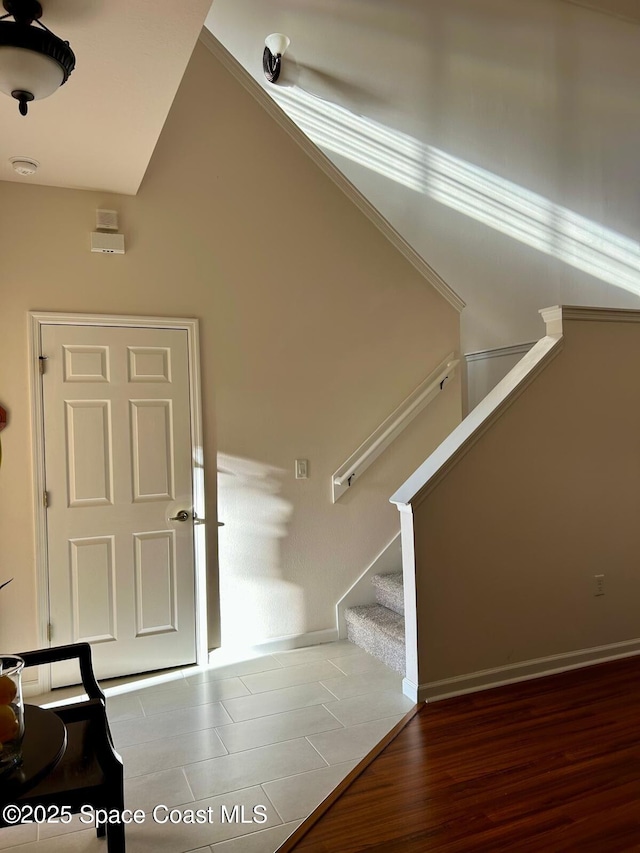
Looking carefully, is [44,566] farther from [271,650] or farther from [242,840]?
[242,840]

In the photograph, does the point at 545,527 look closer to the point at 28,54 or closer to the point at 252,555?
the point at 252,555

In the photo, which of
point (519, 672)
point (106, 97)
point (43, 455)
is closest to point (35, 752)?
point (43, 455)

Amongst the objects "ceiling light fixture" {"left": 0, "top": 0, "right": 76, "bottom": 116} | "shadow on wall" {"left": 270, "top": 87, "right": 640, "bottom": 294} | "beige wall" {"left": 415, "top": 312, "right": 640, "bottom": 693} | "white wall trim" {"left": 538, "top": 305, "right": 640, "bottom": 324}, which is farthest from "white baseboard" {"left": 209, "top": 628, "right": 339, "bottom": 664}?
"shadow on wall" {"left": 270, "top": 87, "right": 640, "bottom": 294}

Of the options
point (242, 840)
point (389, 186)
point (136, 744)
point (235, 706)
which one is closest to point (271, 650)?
point (235, 706)

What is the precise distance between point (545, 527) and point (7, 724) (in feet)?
9.53

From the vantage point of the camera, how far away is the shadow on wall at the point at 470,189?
4852 mm

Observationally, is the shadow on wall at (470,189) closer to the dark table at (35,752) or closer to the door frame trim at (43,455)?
the door frame trim at (43,455)

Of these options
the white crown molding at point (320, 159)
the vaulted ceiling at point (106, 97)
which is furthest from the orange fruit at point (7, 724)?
the white crown molding at point (320, 159)

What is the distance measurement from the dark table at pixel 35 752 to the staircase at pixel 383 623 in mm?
2178

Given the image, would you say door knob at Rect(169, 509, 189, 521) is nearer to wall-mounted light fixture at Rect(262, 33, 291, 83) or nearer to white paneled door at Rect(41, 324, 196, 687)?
white paneled door at Rect(41, 324, 196, 687)

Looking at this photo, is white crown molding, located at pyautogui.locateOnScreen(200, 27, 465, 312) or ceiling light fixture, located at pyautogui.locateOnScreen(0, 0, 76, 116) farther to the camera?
white crown molding, located at pyautogui.locateOnScreen(200, 27, 465, 312)

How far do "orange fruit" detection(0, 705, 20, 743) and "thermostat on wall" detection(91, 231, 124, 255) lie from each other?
8.72 feet

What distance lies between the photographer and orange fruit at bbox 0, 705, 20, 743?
1483 mm

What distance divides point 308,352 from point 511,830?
2.75 m
